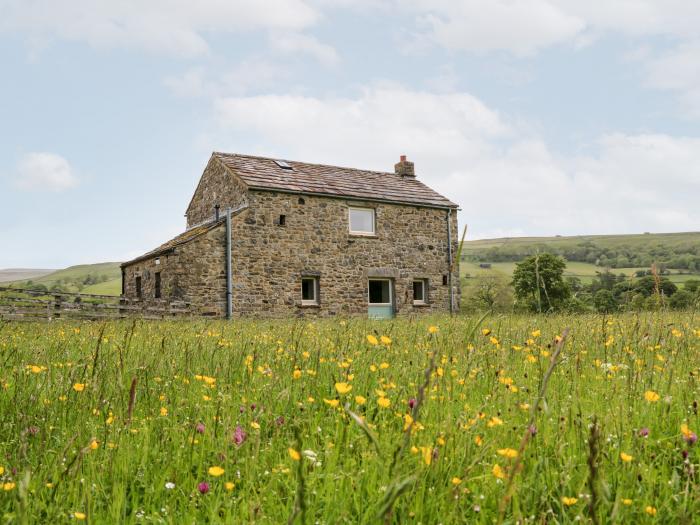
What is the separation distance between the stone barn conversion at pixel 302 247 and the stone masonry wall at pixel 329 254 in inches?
1.7

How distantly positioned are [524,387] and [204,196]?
24199 millimetres

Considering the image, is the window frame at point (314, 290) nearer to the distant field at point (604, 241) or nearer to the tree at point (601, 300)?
the tree at point (601, 300)

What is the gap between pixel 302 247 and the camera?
907 inches

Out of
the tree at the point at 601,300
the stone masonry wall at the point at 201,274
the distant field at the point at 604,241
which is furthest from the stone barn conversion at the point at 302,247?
the distant field at the point at 604,241

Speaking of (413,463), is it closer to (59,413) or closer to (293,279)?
(59,413)

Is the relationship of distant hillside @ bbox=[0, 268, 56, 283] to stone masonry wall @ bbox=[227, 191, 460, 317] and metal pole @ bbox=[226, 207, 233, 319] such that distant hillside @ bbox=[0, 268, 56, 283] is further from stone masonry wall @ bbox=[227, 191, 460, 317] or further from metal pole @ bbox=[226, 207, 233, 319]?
stone masonry wall @ bbox=[227, 191, 460, 317]

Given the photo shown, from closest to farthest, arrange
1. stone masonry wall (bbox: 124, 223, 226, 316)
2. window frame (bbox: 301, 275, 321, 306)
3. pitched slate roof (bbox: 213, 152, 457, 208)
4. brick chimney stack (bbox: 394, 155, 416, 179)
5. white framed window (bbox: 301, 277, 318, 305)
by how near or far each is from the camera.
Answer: stone masonry wall (bbox: 124, 223, 226, 316) → pitched slate roof (bbox: 213, 152, 457, 208) → window frame (bbox: 301, 275, 321, 306) → white framed window (bbox: 301, 277, 318, 305) → brick chimney stack (bbox: 394, 155, 416, 179)

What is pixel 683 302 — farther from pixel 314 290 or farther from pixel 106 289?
pixel 106 289

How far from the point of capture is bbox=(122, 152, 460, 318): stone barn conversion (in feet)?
69.9

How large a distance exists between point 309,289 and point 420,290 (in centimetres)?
584

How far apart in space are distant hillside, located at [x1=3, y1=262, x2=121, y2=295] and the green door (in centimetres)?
5501

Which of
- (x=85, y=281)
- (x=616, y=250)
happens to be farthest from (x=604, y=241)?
(x=85, y=281)

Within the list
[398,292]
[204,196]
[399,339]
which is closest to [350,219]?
[398,292]

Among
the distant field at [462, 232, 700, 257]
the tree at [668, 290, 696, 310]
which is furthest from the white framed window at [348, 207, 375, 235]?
the distant field at [462, 232, 700, 257]
